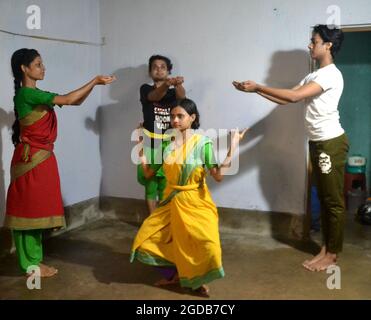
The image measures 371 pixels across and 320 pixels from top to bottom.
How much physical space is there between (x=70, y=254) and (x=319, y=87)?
2.24 meters

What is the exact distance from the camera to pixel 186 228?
98.0 inches

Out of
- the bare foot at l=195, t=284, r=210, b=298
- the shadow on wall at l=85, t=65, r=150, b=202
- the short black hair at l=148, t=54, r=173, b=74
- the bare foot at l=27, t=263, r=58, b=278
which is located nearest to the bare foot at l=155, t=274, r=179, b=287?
the bare foot at l=195, t=284, r=210, b=298

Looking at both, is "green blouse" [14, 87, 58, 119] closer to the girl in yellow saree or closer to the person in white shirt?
the girl in yellow saree

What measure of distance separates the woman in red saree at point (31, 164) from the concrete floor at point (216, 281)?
33 centimetres

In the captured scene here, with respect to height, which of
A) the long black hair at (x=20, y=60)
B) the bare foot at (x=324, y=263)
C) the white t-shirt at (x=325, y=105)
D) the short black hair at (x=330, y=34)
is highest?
the short black hair at (x=330, y=34)

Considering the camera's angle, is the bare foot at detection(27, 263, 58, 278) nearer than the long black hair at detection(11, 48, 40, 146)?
No

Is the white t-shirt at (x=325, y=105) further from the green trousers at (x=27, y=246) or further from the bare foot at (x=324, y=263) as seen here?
the green trousers at (x=27, y=246)

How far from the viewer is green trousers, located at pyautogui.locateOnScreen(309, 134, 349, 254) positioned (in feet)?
9.70

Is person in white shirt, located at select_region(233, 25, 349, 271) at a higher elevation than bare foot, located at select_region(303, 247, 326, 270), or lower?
higher

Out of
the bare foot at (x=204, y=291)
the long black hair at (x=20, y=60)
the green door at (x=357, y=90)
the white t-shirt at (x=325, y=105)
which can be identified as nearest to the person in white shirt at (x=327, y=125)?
the white t-shirt at (x=325, y=105)

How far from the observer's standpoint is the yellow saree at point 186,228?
2473 mm

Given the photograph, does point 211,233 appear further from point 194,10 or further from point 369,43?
point 369,43

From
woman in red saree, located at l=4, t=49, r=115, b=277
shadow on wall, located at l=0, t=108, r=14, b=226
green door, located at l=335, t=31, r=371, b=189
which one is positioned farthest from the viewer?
green door, located at l=335, t=31, r=371, b=189

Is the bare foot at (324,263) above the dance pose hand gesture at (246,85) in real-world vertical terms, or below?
below
